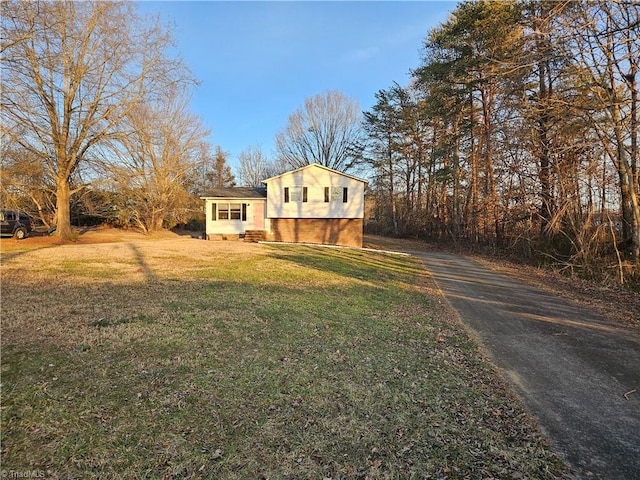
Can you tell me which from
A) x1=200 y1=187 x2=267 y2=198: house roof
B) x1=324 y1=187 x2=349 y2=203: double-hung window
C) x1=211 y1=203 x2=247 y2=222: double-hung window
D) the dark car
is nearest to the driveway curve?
x1=324 y1=187 x2=349 y2=203: double-hung window

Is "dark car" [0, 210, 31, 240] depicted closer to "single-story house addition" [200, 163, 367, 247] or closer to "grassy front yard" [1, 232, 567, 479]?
"single-story house addition" [200, 163, 367, 247]

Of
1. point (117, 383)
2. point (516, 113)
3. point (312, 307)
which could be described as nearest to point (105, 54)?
point (312, 307)

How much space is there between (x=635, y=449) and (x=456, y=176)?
70.4 feet

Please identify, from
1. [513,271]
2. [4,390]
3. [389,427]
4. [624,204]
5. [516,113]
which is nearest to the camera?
[389,427]

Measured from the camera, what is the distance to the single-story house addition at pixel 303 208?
22.8 m

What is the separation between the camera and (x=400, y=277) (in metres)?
11.4

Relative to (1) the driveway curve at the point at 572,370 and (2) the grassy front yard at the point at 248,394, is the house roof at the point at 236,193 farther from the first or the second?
(1) the driveway curve at the point at 572,370

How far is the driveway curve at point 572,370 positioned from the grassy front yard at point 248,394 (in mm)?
295

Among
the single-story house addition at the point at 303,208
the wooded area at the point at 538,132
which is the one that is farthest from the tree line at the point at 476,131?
the single-story house addition at the point at 303,208

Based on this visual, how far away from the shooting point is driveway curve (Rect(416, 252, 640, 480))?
2.71 metres

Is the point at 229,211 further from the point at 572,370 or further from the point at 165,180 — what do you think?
the point at 572,370

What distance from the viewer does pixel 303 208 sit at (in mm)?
22953

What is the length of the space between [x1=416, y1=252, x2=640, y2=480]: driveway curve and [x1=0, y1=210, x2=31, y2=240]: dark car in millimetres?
23031

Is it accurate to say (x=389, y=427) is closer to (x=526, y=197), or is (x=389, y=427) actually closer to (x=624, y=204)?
(x=624, y=204)
